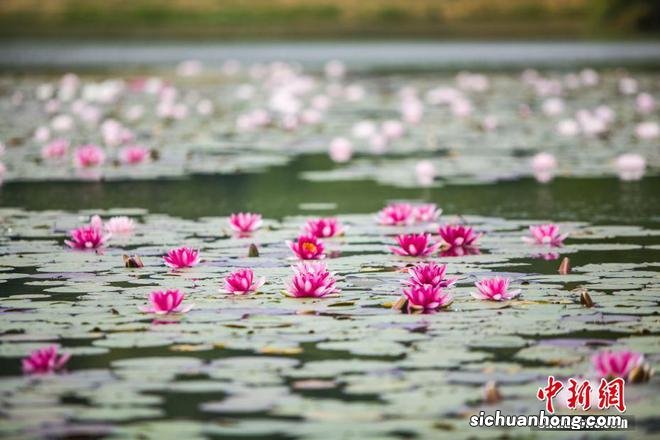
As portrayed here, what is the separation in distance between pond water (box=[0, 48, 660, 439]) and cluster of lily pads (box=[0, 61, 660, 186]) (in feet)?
0.19

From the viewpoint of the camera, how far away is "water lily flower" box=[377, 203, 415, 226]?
5.64m

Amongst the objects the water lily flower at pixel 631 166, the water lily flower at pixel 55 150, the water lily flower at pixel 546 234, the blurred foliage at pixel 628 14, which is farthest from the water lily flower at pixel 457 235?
the blurred foliage at pixel 628 14

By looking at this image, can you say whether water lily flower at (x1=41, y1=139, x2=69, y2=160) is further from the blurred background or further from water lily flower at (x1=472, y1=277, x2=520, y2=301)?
the blurred background

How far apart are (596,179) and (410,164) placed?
1.34 metres

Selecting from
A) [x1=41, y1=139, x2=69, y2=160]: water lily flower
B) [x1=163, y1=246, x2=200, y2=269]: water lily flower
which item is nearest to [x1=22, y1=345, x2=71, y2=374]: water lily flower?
[x1=163, y1=246, x2=200, y2=269]: water lily flower

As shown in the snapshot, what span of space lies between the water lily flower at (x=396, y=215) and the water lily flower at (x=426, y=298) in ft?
5.37

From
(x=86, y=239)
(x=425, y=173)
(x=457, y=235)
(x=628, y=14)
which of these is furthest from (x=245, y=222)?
(x=628, y=14)

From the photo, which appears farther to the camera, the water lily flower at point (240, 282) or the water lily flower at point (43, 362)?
the water lily flower at point (240, 282)

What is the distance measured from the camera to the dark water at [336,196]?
246 inches

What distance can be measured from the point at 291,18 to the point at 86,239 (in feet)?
95.9

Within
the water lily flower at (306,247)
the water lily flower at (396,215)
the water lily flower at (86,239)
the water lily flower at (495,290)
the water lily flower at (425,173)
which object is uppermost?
the water lily flower at (425,173)

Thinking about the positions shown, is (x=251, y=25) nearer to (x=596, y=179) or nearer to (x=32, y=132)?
(x=32, y=132)

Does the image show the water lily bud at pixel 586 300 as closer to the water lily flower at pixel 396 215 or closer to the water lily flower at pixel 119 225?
the water lily flower at pixel 396 215

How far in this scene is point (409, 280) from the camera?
14.0ft
